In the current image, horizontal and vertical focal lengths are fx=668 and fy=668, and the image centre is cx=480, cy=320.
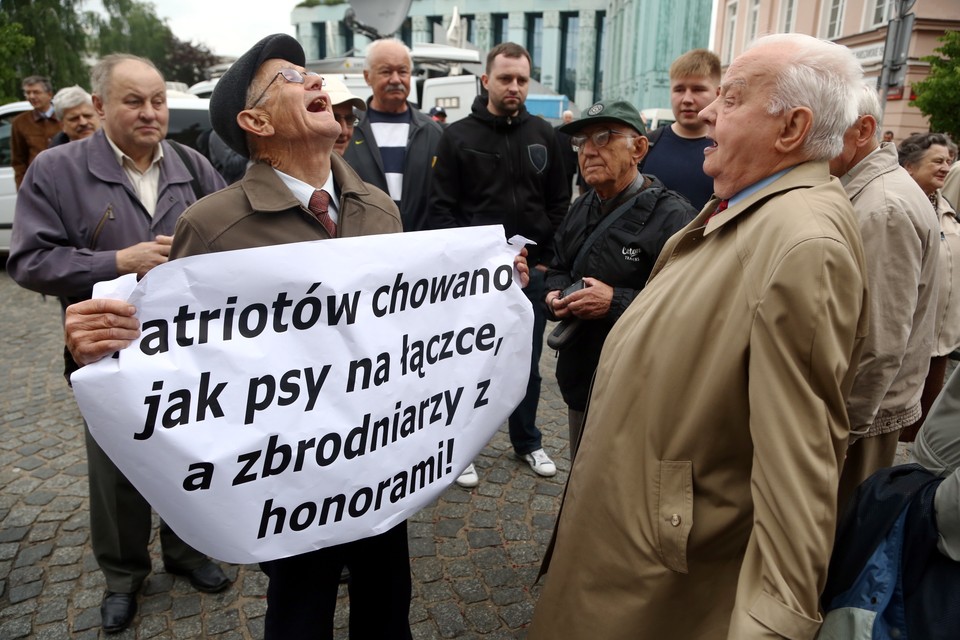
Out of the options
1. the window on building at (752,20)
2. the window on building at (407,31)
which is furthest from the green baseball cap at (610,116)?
the window on building at (407,31)

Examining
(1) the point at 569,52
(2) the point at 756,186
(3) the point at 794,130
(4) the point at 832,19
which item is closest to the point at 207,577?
(2) the point at 756,186

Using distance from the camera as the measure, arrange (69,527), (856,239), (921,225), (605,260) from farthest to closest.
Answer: (69,527), (605,260), (921,225), (856,239)

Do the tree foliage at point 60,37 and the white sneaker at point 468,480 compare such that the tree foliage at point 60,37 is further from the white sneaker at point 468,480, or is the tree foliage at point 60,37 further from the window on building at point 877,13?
the window on building at point 877,13

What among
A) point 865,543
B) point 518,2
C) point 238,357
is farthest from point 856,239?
point 518,2

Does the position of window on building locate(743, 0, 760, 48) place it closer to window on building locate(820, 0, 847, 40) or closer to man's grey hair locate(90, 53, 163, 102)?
window on building locate(820, 0, 847, 40)

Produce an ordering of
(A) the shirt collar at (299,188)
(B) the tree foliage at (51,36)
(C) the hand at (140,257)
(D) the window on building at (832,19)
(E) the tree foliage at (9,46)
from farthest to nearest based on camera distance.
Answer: (B) the tree foliage at (51,36)
(D) the window on building at (832,19)
(E) the tree foliage at (9,46)
(C) the hand at (140,257)
(A) the shirt collar at (299,188)

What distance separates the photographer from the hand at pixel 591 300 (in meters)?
2.48

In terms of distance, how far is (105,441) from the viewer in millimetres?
1515

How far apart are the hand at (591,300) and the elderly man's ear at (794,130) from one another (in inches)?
40.0

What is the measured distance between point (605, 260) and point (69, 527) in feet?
9.27

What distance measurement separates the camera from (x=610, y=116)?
2.50 m

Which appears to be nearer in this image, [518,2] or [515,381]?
[515,381]

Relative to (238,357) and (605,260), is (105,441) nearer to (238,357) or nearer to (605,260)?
(238,357)

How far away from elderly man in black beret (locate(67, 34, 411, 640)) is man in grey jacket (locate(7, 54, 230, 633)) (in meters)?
0.73
